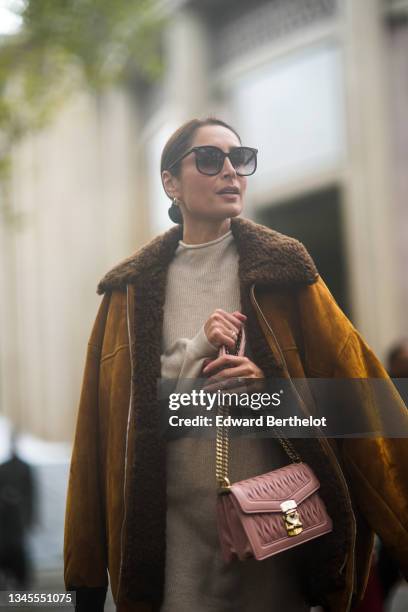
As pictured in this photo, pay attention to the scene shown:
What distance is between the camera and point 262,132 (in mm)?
3053

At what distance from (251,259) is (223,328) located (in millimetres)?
228

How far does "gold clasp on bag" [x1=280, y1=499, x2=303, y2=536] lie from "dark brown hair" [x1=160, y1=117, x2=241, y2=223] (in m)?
0.86

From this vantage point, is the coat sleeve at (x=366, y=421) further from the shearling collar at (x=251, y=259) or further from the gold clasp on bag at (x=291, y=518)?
the gold clasp on bag at (x=291, y=518)

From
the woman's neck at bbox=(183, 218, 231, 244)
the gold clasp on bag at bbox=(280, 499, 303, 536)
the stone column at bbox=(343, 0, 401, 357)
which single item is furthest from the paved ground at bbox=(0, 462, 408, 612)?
the stone column at bbox=(343, 0, 401, 357)

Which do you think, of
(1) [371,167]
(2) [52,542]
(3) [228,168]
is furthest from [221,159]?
(1) [371,167]

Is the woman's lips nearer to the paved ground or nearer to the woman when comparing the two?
the woman

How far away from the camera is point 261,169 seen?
2.60 metres

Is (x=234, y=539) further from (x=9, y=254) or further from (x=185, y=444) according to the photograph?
(x=9, y=254)

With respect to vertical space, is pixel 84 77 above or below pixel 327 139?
above

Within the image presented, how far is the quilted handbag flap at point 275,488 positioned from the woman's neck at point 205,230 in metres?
0.68

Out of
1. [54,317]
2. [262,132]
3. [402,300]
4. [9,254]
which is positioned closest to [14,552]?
[54,317]

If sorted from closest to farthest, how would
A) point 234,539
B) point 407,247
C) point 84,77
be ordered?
point 234,539
point 407,247
point 84,77

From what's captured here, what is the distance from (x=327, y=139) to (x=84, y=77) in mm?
3845

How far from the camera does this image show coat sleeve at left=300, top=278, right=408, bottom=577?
225 centimetres
